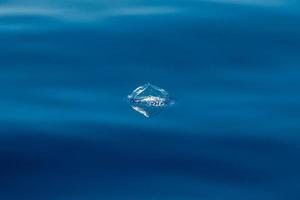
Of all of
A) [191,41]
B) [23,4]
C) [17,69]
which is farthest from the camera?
[23,4]

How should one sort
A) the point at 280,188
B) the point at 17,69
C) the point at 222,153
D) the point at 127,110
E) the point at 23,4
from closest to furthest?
1. the point at 280,188
2. the point at 222,153
3. the point at 127,110
4. the point at 17,69
5. the point at 23,4

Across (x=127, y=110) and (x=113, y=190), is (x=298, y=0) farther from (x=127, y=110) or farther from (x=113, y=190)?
(x=113, y=190)

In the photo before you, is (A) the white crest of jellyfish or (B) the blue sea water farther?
(A) the white crest of jellyfish

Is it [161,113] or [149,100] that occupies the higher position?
[149,100]

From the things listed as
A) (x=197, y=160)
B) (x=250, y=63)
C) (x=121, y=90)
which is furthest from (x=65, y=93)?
(x=250, y=63)
